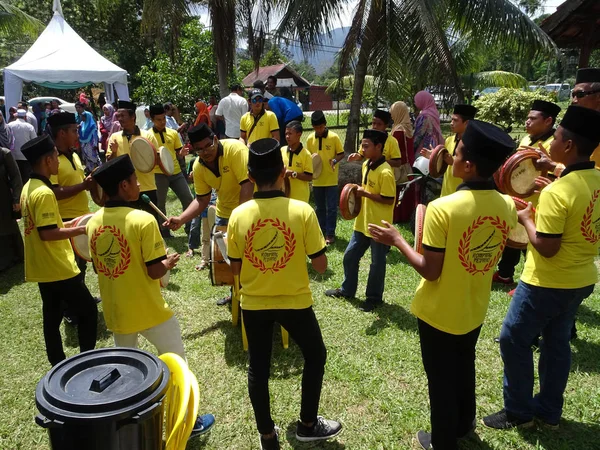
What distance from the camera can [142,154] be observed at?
596cm

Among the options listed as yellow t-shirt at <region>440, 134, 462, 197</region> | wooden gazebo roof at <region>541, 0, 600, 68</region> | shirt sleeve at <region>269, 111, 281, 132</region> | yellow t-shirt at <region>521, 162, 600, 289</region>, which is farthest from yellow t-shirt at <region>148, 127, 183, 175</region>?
wooden gazebo roof at <region>541, 0, 600, 68</region>

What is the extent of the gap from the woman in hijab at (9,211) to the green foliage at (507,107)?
15667 millimetres

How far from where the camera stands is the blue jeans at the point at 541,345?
118 inches

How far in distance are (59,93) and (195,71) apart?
2487cm

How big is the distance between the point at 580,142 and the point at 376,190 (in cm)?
228

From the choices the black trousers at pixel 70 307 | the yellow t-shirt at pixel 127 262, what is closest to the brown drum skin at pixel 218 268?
the black trousers at pixel 70 307

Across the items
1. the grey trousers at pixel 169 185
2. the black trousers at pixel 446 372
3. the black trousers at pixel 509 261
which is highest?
the grey trousers at pixel 169 185

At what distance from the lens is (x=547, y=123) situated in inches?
173

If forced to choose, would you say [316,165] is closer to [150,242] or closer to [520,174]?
[520,174]

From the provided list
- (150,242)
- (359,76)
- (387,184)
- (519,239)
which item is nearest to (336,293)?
(387,184)

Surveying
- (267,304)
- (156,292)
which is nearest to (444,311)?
(267,304)

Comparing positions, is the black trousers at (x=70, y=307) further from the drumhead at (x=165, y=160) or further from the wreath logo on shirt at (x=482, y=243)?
the wreath logo on shirt at (x=482, y=243)

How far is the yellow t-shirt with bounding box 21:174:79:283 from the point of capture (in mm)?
3514

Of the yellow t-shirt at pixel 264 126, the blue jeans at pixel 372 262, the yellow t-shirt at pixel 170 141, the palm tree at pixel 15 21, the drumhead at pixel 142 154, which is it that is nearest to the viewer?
the blue jeans at pixel 372 262
